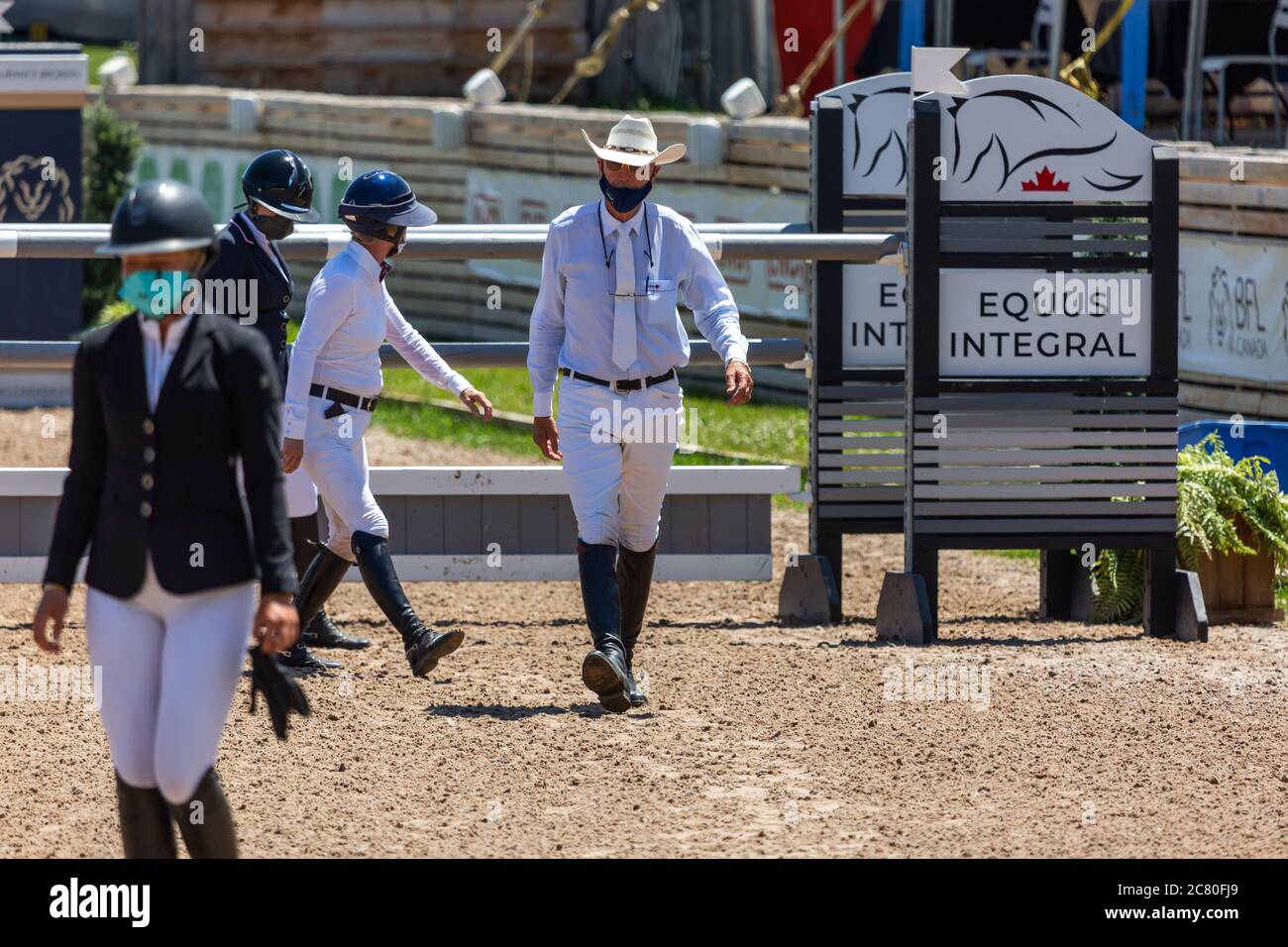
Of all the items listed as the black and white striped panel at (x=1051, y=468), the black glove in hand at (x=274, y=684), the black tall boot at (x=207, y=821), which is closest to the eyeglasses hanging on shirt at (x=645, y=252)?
the black and white striped panel at (x=1051, y=468)

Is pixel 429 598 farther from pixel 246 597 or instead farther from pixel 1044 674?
pixel 246 597

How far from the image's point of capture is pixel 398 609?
7215 millimetres

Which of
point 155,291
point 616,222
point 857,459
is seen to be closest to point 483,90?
point 857,459

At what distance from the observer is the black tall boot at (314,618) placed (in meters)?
7.79

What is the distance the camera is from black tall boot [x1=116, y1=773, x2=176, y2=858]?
4.46 metres

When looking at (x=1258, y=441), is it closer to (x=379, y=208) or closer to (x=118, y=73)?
(x=379, y=208)

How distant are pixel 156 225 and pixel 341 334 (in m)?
2.83

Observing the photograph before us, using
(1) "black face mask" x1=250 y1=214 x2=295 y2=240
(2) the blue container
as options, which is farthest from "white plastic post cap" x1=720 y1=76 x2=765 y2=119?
(1) "black face mask" x1=250 y1=214 x2=295 y2=240

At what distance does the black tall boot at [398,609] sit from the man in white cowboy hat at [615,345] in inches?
21.8

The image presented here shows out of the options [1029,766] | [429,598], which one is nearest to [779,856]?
[1029,766]

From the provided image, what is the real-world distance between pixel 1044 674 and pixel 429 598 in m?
3.11

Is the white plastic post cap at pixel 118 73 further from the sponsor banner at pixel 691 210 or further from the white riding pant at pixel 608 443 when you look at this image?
the white riding pant at pixel 608 443

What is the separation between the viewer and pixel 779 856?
17.4 ft

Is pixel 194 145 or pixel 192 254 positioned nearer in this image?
pixel 192 254
